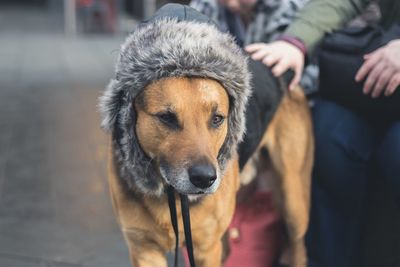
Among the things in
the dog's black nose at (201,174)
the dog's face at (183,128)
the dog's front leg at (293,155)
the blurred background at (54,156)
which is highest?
the dog's face at (183,128)

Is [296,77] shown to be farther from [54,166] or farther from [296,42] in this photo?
[54,166]

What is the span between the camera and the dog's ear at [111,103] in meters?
2.68

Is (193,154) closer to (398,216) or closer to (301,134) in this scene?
(301,134)

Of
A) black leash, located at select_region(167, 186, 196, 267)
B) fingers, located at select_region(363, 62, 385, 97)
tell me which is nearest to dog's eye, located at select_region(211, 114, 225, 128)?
black leash, located at select_region(167, 186, 196, 267)

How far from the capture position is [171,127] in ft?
8.35

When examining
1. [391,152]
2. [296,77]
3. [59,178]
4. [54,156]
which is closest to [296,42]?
[296,77]

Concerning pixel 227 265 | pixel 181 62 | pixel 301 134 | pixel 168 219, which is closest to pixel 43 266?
pixel 227 265

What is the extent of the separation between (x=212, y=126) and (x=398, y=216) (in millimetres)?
Result: 1567

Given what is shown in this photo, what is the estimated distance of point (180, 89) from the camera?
8.36ft

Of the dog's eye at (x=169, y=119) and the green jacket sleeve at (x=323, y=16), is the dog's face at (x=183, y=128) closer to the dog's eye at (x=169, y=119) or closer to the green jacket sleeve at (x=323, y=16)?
the dog's eye at (x=169, y=119)

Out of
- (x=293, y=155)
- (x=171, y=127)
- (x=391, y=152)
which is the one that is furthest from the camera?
(x=293, y=155)

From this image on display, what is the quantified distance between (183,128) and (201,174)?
0.20 m

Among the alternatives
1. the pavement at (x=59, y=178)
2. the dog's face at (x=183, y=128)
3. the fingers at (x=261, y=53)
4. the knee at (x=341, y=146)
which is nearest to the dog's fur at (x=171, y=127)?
the dog's face at (x=183, y=128)

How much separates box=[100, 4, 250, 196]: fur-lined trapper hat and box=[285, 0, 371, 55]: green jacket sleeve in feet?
2.35
